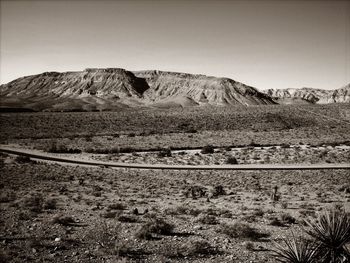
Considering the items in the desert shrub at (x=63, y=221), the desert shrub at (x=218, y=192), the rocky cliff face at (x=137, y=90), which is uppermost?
the rocky cliff face at (x=137, y=90)

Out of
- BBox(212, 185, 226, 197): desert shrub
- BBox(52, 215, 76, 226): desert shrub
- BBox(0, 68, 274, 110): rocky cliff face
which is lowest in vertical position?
BBox(52, 215, 76, 226): desert shrub

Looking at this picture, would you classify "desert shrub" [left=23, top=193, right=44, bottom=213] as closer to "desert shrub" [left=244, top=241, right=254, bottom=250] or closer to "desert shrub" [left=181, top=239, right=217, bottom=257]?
"desert shrub" [left=181, top=239, right=217, bottom=257]

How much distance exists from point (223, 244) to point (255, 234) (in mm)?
1466

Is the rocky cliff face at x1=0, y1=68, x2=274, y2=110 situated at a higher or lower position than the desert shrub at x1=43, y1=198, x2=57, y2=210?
higher

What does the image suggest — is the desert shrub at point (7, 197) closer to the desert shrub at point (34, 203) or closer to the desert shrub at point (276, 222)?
the desert shrub at point (34, 203)

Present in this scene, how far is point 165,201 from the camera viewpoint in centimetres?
1742

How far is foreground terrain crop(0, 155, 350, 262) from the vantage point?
10.7 metres

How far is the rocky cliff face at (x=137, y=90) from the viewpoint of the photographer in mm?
165250

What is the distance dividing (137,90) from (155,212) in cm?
17156

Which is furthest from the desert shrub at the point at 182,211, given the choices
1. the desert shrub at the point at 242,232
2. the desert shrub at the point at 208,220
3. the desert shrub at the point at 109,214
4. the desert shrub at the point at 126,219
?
the desert shrub at the point at 242,232

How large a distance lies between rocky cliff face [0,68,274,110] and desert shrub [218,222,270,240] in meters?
142

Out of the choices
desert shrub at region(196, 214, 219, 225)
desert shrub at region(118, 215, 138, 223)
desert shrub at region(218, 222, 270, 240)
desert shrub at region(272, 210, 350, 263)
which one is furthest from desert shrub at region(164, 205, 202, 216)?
desert shrub at region(272, 210, 350, 263)

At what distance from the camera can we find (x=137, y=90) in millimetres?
183750

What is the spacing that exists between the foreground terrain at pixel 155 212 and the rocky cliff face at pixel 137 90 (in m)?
132
